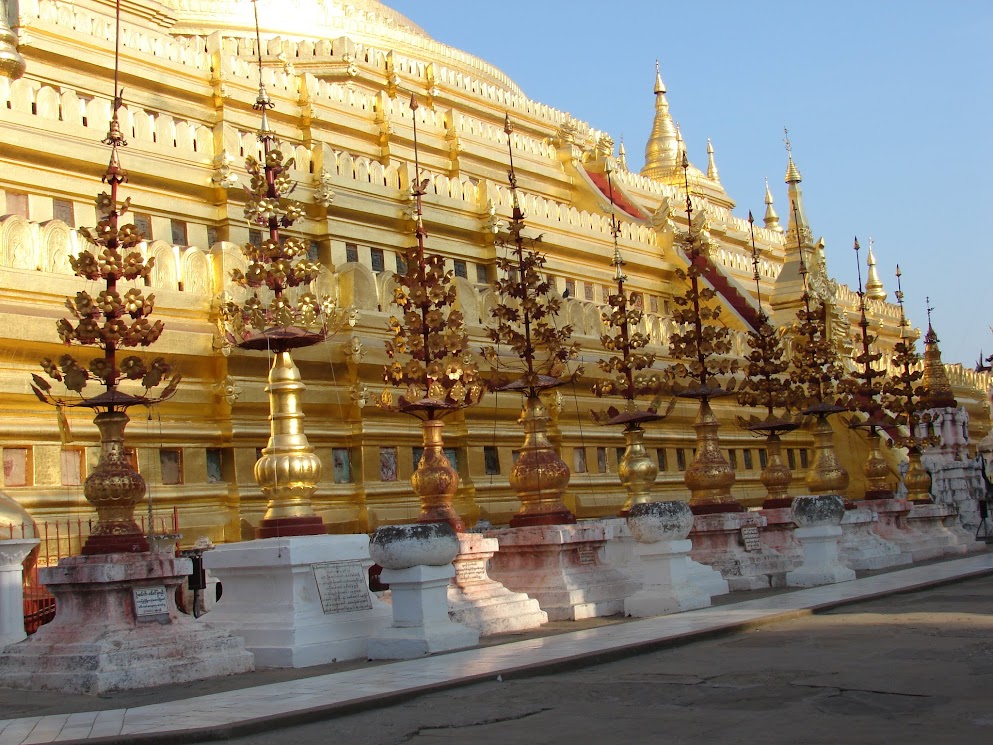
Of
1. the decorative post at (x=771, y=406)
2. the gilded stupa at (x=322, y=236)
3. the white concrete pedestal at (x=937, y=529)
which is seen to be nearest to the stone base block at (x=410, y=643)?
the gilded stupa at (x=322, y=236)

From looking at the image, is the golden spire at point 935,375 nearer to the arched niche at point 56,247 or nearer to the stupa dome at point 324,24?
the stupa dome at point 324,24

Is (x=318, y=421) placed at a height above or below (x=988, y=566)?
above

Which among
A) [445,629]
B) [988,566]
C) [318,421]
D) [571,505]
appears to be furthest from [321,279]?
[988,566]

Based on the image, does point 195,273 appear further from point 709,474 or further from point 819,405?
point 819,405

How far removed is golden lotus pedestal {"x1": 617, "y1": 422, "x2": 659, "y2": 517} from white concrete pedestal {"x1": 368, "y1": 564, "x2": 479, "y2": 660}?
21.9 feet

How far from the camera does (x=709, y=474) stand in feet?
60.9

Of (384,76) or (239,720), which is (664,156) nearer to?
(384,76)

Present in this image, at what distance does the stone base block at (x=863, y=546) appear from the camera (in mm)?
20219

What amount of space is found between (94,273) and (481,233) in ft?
46.9

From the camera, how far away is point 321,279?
62.3ft

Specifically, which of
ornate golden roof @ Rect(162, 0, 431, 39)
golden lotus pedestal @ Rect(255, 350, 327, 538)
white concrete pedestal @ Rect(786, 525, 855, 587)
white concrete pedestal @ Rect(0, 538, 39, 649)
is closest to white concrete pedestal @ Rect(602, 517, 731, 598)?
white concrete pedestal @ Rect(786, 525, 855, 587)

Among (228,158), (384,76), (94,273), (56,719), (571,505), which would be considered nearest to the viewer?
(56,719)

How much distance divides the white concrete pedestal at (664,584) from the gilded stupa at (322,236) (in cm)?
583

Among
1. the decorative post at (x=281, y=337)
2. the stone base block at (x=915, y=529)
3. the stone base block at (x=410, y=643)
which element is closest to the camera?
the stone base block at (x=410, y=643)
